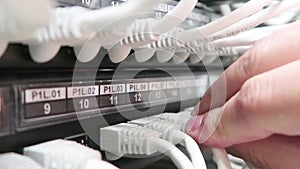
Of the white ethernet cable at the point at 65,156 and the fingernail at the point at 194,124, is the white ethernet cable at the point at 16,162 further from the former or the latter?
the fingernail at the point at 194,124

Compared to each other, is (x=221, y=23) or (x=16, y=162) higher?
(x=221, y=23)

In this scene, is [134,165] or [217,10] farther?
[217,10]

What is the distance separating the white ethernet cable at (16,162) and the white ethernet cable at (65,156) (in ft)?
0.05

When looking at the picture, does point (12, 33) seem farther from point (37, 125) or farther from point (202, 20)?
point (202, 20)

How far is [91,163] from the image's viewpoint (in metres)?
0.28

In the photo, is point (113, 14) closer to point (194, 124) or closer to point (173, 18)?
point (173, 18)

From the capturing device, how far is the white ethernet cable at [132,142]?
384 mm

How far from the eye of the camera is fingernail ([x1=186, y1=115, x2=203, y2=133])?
44cm

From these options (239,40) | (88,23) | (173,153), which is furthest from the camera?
(239,40)

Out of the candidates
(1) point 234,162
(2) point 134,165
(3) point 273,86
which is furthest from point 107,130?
(1) point 234,162

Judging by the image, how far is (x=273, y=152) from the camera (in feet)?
1.38

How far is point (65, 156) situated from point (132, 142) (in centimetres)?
11

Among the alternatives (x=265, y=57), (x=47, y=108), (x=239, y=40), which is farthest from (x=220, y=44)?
(x=47, y=108)

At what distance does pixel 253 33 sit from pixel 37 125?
36 cm
